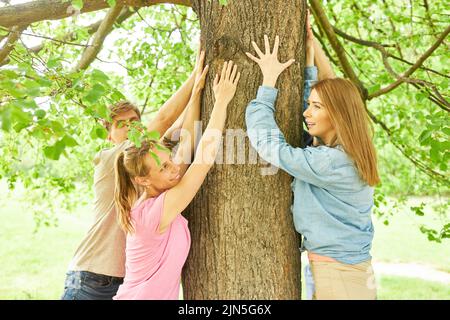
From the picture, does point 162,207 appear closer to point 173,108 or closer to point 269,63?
point 173,108

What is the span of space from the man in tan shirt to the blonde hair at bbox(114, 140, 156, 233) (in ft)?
1.01

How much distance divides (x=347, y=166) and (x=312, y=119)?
301mm

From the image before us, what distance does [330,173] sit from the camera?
8.59ft

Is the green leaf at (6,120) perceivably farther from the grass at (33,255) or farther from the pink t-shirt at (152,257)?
the grass at (33,255)

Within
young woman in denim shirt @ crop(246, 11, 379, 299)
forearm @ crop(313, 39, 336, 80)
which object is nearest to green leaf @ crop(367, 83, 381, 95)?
forearm @ crop(313, 39, 336, 80)

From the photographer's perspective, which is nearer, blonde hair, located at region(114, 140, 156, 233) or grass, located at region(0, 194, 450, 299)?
blonde hair, located at region(114, 140, 156, 233)

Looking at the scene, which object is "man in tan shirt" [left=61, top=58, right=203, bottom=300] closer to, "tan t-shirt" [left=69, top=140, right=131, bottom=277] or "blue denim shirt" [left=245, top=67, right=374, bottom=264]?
"tan t-shirt" [left=69, top=140, right=131, bottom=277]

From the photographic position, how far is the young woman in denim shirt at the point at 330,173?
264 centimetres

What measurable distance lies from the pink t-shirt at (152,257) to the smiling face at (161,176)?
8cm

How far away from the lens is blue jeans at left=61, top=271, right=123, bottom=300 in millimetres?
3084

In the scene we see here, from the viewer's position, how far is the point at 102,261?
3086 millimetres

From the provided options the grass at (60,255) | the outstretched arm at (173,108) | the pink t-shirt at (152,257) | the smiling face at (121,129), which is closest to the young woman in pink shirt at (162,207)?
the pink t-shirt at (152,257)

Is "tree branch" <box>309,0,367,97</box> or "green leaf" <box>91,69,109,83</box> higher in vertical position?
"tree branch" <box>309,0,367,97</box>
